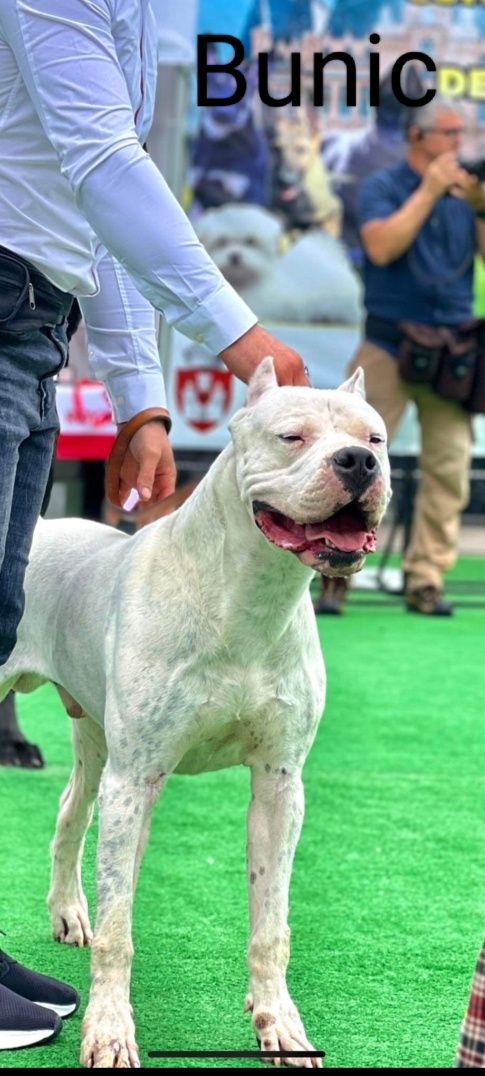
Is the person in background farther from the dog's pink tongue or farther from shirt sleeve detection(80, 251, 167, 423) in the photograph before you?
the dog's pink tongue

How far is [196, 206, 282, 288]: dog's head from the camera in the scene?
9.30 metres

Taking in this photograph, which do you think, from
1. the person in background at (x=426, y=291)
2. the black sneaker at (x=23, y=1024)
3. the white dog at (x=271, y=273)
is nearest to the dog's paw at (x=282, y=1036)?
the black sneaker at (x=23, y=1024)

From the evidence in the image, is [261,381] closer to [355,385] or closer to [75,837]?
[355,385]

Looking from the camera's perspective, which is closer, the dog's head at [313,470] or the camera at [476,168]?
the dog's head at [313,470]

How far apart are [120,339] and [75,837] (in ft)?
3.08

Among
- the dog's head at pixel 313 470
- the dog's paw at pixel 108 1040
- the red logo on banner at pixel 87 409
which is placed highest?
the dog's head at pixel 313 470

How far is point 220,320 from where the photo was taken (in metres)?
2.22

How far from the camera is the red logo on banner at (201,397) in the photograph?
8.96 meters

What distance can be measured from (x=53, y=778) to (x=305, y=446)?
Answer: 2379 mm

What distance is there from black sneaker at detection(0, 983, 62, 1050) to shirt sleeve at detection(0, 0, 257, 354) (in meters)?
1.12

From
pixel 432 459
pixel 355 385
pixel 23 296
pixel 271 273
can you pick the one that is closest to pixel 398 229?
pixel 432 459

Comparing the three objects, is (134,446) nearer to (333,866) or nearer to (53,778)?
(333,866)

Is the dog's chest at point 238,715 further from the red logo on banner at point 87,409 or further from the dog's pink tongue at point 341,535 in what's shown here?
the red logo on banner at point 87,409

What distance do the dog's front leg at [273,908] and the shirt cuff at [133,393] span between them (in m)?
0.62
